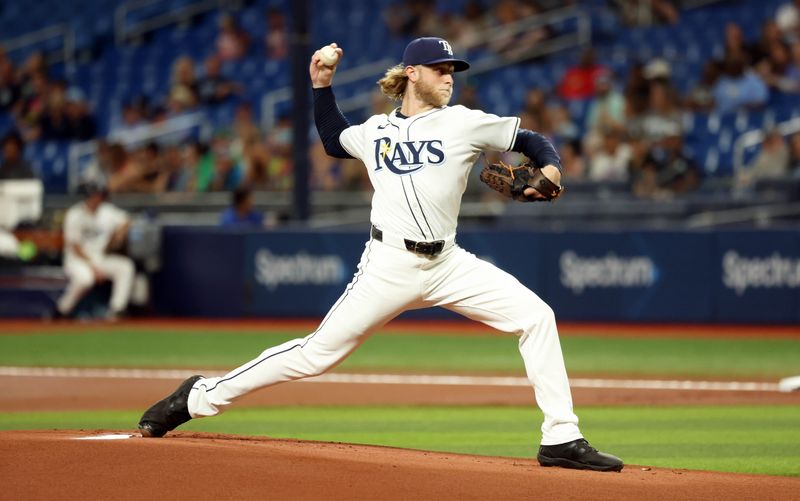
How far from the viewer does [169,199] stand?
19750 mm

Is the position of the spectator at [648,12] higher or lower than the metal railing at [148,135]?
higher

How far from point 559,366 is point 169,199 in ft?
47.2

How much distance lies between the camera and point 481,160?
17094mm

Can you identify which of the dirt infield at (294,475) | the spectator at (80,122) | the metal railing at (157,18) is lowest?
the dirt infield at (294,475)

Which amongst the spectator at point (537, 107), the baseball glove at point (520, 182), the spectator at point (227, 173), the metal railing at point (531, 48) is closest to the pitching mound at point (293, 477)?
the baseball glove at point (520, 182)

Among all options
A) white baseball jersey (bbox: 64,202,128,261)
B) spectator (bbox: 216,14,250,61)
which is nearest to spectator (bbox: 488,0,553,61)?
spectator (bbox: 216,14,250,61)

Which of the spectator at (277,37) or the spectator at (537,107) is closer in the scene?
the spectator at (537,107)

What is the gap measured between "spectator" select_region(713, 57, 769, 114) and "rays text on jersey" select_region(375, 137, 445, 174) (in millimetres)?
12684

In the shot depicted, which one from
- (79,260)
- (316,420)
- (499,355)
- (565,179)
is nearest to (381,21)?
(565,179)

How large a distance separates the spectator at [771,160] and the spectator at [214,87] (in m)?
9.24

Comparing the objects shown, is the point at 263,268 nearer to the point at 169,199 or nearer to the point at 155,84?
the point at 169,199

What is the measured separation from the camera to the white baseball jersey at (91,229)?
55.4 ft

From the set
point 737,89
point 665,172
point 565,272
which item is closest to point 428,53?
point 565,272

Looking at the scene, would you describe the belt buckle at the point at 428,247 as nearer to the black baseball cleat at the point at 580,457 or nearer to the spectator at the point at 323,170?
the black baseball cleat at the point at 580,457
